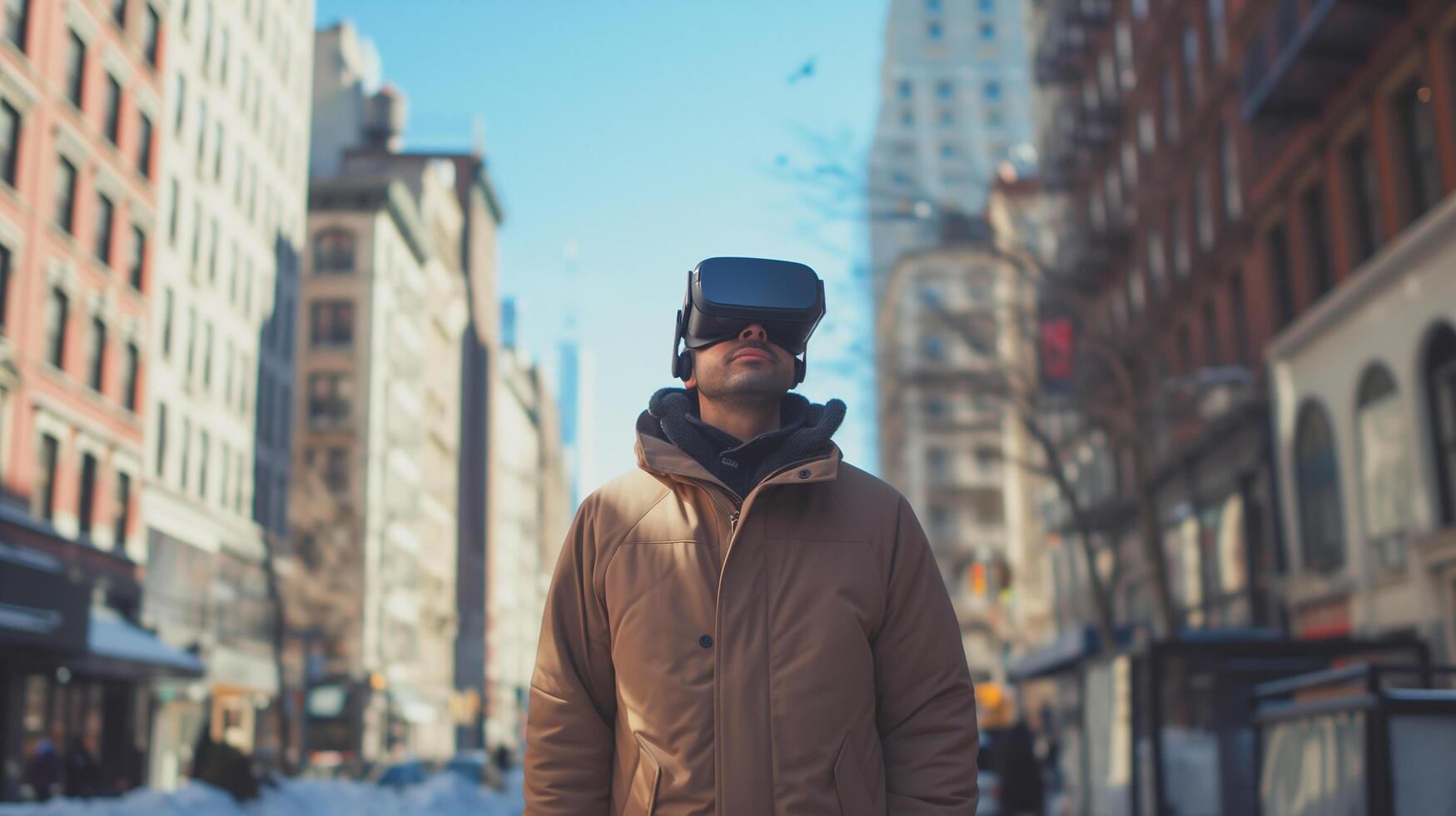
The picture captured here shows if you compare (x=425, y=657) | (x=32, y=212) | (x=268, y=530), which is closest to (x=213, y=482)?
(x=268, y=530)

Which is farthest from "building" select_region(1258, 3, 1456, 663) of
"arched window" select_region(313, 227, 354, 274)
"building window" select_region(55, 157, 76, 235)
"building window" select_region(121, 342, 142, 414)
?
"arched window" select_region(313, 227, 354, 274)

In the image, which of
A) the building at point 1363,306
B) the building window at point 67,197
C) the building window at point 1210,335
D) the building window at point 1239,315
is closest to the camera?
the building at point 1363,306

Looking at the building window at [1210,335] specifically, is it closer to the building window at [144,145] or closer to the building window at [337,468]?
the building window at [144,145]

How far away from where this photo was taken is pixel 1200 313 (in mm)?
34969

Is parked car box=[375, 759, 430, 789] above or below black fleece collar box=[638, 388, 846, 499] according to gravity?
below

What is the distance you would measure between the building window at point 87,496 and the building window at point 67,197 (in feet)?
17.8

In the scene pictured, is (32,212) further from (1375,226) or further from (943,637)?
(943,637)

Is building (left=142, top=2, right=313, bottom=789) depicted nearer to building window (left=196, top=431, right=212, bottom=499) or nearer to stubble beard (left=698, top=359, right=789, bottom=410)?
building window (left=196, top=431, right=212, bottom=499)

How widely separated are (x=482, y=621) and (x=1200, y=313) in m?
73.5

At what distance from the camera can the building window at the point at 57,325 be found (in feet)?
113

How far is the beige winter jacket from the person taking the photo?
Result: 3.40 m

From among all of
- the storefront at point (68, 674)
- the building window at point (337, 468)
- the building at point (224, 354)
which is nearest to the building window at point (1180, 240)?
the storefront at point (68, 674)

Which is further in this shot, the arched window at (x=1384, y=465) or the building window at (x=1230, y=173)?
the building window at (x=1230, y=173)

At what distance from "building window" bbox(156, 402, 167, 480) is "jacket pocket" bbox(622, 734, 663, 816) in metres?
43.6
